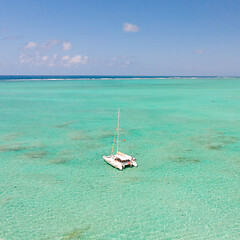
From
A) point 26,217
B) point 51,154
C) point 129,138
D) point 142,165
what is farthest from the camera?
point 129,138

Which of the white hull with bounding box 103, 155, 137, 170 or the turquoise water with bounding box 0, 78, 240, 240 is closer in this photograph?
the turquoise water with bounding box 0, 78, 240, 240

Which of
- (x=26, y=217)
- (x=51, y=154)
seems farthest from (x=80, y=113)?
(x=26, y=217)

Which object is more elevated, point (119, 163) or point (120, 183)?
point (119, 163)

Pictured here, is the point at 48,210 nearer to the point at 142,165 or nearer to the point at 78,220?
the point at 78,220

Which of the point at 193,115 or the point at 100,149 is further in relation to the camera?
the point at 193,115

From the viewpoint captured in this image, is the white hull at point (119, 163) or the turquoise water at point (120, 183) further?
the white hull at point (119, 163)

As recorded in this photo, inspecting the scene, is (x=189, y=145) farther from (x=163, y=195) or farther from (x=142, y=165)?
(x=163, y=195)

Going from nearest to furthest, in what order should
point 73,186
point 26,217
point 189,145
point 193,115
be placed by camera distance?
point 26,217 < point 73,186 < point 189,145 < point 193,115

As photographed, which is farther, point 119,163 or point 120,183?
point 119,163

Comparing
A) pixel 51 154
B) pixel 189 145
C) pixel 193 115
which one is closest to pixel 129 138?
pixel 189 145
